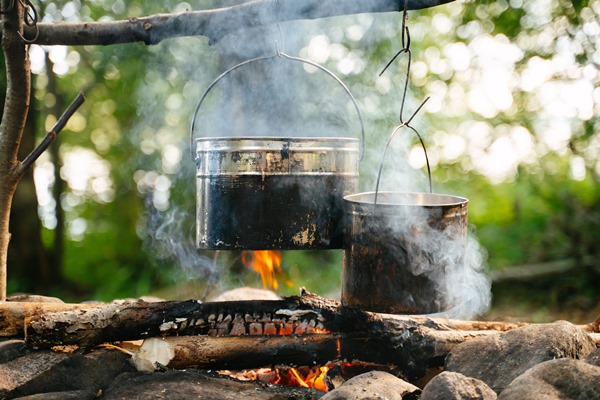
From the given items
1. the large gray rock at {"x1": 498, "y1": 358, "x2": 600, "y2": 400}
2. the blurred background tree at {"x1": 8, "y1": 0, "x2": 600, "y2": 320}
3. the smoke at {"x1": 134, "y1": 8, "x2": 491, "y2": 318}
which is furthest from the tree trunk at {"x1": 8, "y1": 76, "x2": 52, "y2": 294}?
the large gray rock at {"x1": 498, "y1": 358, "x2": 600, "y2": 400}

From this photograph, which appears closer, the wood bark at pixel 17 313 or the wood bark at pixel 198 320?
the wood bark at pixel 198 320

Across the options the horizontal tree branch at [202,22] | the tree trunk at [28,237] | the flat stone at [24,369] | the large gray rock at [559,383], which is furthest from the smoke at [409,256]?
the tree trunk at [28,237]

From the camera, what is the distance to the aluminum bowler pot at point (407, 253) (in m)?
3.24

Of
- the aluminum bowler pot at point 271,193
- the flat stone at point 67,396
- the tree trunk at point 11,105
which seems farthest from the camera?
the tree trunk at point 11,105

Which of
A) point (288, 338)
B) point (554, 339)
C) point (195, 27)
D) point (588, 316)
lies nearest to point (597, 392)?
point (554, 339)

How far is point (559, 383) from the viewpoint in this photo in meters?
2.78

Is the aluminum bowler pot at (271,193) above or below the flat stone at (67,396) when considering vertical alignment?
above

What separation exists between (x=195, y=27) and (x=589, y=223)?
703cm

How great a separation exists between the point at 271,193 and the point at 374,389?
4.36 feet

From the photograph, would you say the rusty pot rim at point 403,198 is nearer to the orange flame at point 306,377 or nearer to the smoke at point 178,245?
the orange flame at point 306,377

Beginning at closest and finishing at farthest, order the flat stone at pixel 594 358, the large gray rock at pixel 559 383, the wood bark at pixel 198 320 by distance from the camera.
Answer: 1. the large gray rock at pixel 559 383
2. the flat stone at pixel 594 358
3. the wood bark at pixel 198 320

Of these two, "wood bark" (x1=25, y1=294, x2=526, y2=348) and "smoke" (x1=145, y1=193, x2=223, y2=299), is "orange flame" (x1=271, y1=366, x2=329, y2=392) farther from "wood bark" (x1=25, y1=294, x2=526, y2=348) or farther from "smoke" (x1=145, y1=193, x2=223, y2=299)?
"smoke" (x1=145, y1=193, x2=223, y2=299)

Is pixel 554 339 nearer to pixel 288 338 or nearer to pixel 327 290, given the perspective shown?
pixel 288 338

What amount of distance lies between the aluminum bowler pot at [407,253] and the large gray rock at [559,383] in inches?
25.9
